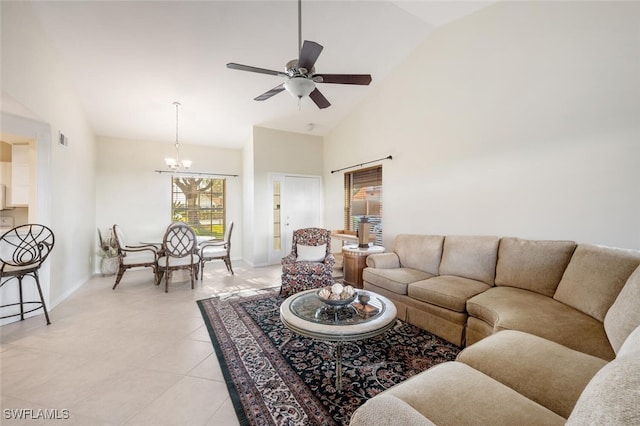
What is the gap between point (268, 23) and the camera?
3.01m

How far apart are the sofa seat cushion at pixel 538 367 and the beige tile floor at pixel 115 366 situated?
1.51 m

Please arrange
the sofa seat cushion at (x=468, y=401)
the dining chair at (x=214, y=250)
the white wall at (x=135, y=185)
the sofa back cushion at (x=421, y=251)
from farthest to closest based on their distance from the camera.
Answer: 1. the white wall at (x=135, y=185)
2. the dining chair at (x=214, y=250)
3. the sofa back cushion at (x=421, y=251)
4. the sofa seat cushion at (x=468, y=401)

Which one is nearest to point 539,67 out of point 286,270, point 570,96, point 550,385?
point 570,96

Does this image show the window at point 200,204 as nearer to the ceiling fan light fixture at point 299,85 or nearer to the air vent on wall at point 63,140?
the air vent on wall at point 63,140

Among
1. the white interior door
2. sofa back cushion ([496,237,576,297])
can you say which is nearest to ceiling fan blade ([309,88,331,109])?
sofa back cushion ([496,237,576,297])

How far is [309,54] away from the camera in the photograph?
2.02 m

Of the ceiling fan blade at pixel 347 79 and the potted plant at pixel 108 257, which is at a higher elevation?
the ceiling fan blade at pixel 347 79

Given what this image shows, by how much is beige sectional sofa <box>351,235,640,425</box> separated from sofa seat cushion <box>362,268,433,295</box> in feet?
0.05

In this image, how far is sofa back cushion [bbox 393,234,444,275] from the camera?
3.12 m

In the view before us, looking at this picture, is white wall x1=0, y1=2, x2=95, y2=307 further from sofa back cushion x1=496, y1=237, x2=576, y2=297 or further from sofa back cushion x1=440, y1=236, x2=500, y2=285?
sofa back cushion x1=496, y1=237, x2=576, y2=297

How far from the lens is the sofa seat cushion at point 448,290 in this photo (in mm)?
2271

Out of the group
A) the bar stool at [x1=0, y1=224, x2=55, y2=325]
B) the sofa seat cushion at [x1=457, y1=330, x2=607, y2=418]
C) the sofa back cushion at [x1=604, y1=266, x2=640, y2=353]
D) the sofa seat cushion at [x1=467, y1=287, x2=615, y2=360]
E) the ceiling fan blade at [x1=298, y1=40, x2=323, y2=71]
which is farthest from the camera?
the bar stool at [x1=0, y1=224, x2=55, y2=325]

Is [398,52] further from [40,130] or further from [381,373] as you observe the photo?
[40,130]

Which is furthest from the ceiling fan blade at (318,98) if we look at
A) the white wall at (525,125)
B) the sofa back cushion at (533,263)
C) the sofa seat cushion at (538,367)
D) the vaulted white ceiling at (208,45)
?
the sofa seat cushion at (538,367)
